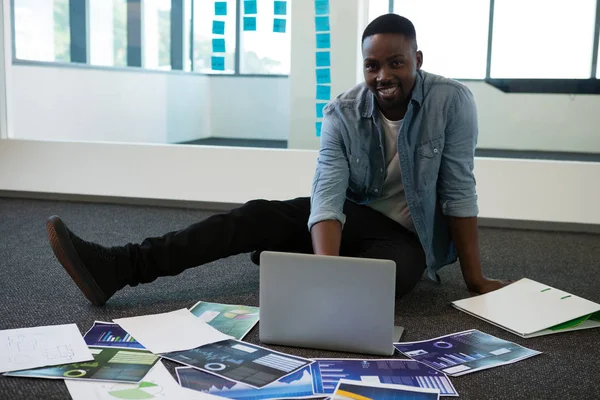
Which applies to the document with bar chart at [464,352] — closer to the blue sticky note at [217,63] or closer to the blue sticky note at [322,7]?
the blue sticky note at [322,7]

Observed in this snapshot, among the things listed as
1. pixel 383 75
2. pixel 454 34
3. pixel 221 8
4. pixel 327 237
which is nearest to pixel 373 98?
pixel 383 75

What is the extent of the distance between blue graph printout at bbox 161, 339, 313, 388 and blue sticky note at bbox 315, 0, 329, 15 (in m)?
2.39

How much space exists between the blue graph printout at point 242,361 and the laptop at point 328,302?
8 cm

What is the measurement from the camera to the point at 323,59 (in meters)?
3.65

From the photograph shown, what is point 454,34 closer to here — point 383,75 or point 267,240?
point 383,75

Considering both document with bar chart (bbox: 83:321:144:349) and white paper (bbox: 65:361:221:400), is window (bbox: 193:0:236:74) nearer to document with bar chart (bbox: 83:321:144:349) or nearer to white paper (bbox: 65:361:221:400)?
document with bar chart (bbox: 83:321:144:349)

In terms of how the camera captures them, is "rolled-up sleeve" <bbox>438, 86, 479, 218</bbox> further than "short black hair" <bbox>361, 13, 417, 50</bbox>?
Yes

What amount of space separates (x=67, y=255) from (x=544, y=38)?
256 cm

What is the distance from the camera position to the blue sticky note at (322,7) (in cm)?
360

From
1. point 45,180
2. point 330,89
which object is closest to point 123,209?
point 45,180

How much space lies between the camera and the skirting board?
→ 342cm

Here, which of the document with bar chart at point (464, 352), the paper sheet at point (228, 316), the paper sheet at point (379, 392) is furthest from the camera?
the paper sheet at point (228, 316)

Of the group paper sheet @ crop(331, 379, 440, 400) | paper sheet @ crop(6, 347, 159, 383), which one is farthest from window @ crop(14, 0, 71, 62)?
paper sheet @ crop(331, 379, 440, 400)

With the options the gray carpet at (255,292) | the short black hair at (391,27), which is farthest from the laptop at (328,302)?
the short black hair at (391,27)
